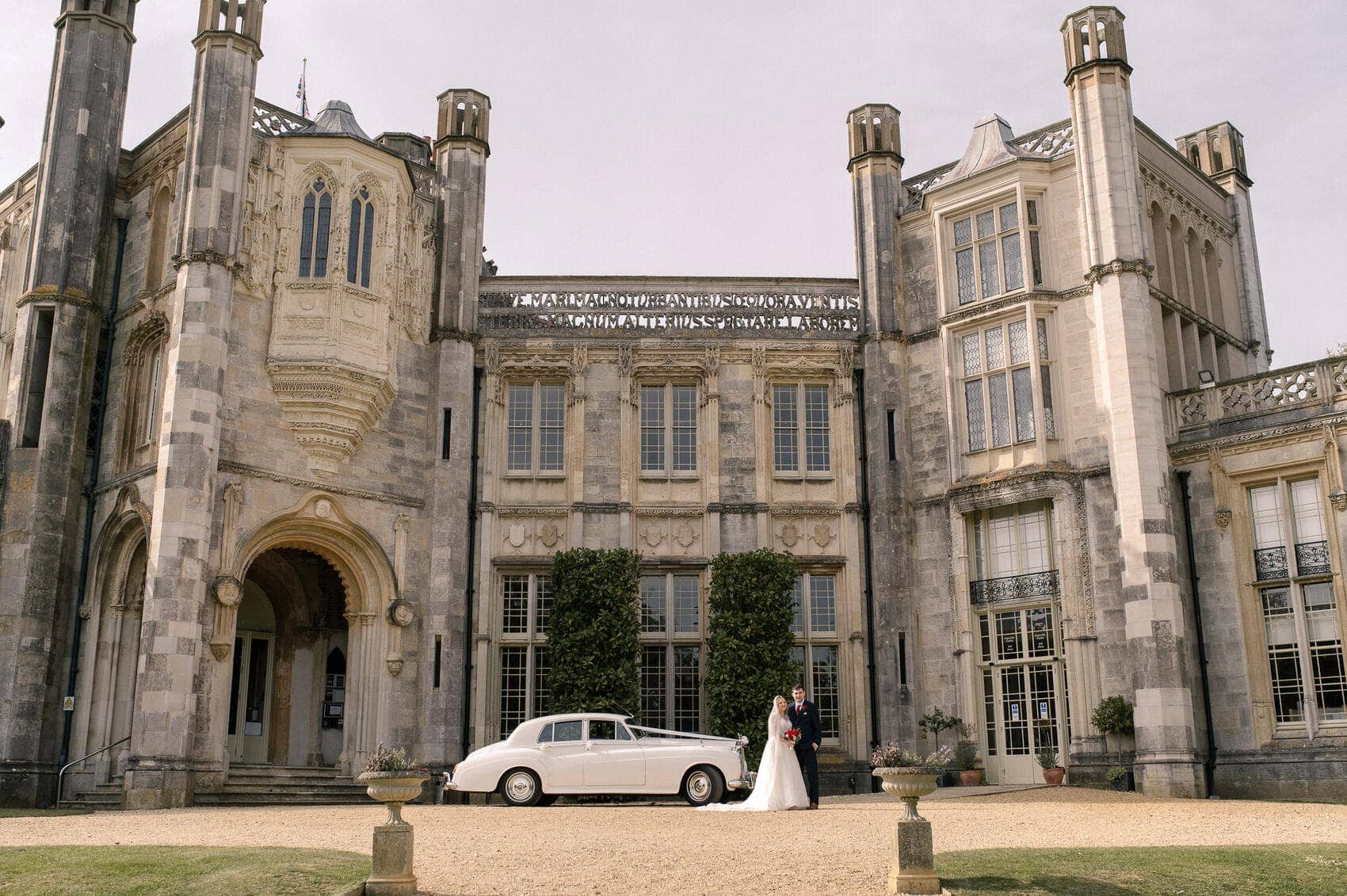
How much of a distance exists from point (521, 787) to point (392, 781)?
8670 mm

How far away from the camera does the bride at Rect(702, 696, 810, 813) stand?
17328 millimetres

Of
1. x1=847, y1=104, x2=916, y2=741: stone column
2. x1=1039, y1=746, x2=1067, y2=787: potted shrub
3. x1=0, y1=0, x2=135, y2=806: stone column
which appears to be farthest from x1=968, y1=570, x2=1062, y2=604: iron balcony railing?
x1=0, y1=0, x2=135, y2=806: stone column

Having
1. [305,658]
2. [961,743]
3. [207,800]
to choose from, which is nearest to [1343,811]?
[961,743]

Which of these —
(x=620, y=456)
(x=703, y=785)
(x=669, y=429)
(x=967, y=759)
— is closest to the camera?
(x=703, y=785)

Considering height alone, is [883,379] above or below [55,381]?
above

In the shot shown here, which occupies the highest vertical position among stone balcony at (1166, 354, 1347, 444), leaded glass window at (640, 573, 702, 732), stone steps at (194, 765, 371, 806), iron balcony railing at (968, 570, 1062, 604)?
stone balcony at (1166, 354, 1347, 444)

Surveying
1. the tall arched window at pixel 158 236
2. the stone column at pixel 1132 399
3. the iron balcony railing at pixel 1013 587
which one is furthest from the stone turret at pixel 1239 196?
the tall arched window at pixel 158 236

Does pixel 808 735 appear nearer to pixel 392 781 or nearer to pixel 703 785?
pixel 703 785

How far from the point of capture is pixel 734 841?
13.0m

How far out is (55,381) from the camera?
25078mm

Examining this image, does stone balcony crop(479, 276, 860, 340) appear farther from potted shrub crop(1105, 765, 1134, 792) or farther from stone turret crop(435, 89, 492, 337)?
potted shrub crop(1105, 765, 1134, 792)

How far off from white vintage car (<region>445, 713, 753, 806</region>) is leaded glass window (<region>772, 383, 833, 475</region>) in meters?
8.61

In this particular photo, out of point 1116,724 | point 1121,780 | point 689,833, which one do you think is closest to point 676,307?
point 1116,724

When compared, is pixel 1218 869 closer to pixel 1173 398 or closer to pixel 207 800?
pixel 1173 398
